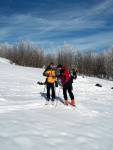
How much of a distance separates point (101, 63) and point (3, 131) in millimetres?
76578

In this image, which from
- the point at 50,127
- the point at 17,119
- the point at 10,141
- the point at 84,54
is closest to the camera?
the point at 10,141

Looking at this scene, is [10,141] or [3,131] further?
[3,131]

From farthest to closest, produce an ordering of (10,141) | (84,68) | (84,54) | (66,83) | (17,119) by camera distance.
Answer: (84,54)
(84,68)
(66,83)
(17,119)
(10,141)

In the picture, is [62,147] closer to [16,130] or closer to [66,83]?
[16,130]

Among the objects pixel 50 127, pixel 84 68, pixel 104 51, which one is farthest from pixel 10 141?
pixel 104 51

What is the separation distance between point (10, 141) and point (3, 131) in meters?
0.82

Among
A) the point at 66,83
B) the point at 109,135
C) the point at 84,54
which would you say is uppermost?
the point at 84,54

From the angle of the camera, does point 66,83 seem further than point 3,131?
Yes

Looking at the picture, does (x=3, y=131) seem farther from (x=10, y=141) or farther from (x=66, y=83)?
(x=66, y=83)

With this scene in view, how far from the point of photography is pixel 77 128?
290 inches

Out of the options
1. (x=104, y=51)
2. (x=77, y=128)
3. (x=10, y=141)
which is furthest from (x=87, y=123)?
(x=104, y=51)

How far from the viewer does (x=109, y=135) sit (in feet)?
22.9

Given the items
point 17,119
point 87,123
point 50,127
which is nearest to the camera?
point 50,127

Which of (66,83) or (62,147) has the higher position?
Result: (66,83)
